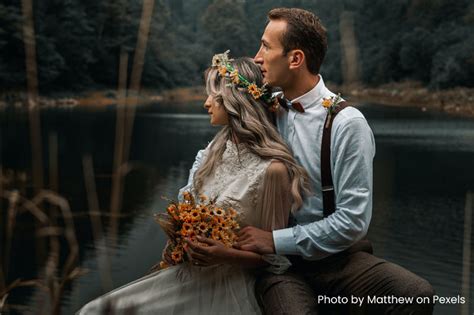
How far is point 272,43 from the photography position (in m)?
2.54

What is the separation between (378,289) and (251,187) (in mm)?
474

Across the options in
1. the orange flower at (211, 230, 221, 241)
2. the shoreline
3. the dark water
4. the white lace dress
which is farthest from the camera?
the shoreline

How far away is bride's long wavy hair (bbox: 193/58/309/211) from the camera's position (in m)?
2.51

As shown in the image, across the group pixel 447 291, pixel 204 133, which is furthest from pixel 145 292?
pixel 204 133

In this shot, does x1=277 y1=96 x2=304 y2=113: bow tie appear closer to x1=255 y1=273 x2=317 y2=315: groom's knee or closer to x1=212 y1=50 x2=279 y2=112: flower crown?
x1=212 y1=50 x2=279 y2=112: flower crown

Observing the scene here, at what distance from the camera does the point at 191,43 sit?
73.7m

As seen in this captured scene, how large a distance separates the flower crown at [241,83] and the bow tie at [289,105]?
0.06 ft

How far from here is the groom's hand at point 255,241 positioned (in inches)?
94.1

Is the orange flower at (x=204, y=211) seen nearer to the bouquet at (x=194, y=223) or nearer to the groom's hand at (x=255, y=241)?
the bouquet at (x=194, y=223)

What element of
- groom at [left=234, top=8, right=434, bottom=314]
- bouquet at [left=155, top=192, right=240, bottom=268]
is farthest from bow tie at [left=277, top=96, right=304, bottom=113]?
bouquet at [left=155, top=192, right=240, bottom=268]

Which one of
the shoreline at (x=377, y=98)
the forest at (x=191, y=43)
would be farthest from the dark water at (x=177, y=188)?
the forest at (x=191, y=43)

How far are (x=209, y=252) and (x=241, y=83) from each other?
583 millimetres

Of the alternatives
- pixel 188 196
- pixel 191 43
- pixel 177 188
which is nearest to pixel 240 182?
pixel 188 196

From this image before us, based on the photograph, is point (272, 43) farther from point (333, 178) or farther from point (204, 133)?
point (204, 133)
